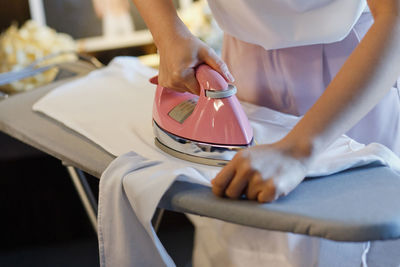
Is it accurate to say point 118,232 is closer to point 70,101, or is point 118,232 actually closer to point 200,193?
point 200,193

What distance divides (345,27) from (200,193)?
451 mm

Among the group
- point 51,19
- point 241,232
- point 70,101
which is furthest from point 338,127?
point 51,19

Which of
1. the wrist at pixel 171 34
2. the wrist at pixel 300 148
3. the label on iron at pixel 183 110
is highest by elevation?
the wrist at pixel 171 34

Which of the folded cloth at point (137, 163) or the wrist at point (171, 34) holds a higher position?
the wrist at point (171, 34)

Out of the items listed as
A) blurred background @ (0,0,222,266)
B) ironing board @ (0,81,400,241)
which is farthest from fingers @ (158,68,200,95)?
blurred background @ (0,0,222,266)

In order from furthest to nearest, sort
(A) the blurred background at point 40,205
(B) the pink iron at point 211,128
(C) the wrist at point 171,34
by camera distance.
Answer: (A) the blurred background at point 40,205
(C) the wrist at point 171,34
(B) the pink iron at point 211,128

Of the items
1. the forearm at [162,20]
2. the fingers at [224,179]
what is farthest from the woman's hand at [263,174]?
the forearm at [162,20]

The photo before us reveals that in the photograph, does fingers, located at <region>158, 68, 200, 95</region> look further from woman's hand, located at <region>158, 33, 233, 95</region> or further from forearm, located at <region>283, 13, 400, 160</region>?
forearm, located at <region>283, 13, 400, 160</region>

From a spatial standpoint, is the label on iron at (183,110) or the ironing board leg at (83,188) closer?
the label on iron at (183,110)

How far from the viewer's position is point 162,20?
1.00 meters

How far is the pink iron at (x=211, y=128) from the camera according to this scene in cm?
86

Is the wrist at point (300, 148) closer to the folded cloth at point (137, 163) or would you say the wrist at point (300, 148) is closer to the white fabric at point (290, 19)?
the folded cloth at point (137, 163)

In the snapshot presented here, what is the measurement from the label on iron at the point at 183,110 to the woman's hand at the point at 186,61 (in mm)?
28

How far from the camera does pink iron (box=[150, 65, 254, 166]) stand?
2.82 ft
